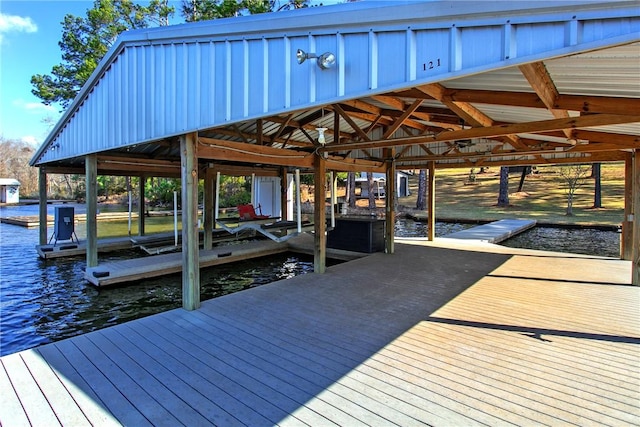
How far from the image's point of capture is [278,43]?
336cm

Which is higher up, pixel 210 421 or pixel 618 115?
pixel 618 115

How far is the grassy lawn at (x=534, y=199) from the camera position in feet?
54.5

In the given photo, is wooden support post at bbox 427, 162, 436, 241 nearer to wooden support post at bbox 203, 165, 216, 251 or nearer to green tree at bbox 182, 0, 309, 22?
wooden support post at bbox 203, 165, 216, 251

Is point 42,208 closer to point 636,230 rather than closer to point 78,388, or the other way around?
point 78,388

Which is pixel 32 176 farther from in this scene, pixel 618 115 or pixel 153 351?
pixel 618 115

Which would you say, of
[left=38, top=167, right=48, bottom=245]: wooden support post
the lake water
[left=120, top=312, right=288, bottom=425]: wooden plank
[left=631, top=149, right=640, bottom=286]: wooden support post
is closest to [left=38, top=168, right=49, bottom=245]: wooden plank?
[left=38, top=167, right=48, bottom=245]: wooden support post

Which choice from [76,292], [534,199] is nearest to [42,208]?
[76,292]

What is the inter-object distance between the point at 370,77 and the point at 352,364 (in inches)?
91.8

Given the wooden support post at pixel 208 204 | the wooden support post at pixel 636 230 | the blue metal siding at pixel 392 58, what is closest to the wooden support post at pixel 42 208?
the wooden support post at pixel 208 204

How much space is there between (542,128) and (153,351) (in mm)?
4780

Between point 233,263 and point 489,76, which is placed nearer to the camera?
point 489,76

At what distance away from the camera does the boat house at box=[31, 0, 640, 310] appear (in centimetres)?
204

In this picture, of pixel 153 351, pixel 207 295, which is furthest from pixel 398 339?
pixel 207 295

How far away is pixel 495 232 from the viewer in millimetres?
11539
